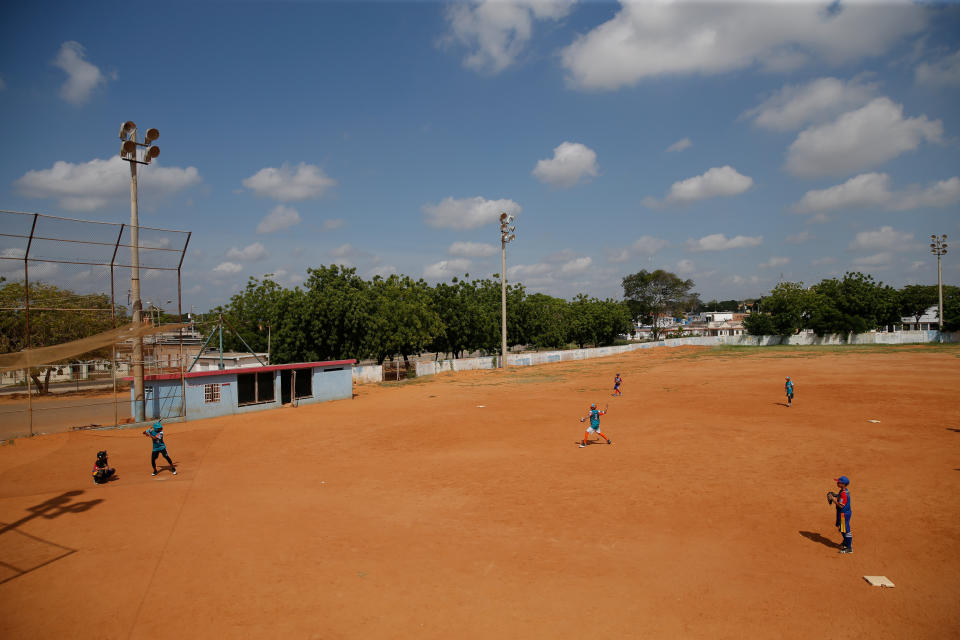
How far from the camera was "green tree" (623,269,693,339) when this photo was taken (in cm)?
12512

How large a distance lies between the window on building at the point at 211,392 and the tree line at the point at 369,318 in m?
5.87

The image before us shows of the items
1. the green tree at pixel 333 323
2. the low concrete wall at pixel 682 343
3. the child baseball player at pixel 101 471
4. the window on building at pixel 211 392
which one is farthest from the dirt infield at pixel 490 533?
the low concrete wall at pixel 682 343

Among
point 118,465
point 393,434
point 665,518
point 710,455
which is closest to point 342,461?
point 393,434

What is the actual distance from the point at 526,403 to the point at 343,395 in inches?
495

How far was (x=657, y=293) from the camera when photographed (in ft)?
413

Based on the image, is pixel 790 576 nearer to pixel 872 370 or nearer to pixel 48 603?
pixel 48 603

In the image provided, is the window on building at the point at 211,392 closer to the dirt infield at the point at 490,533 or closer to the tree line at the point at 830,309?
the dirt infield at the point at 490,533

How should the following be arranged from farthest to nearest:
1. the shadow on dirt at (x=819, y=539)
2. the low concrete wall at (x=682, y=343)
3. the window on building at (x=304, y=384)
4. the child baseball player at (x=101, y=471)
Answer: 1. the low concrete wall at (x=682, y=343)
2. the window on building at (x=304, y=384)
3. the child baseball player at (x=101, y=471)
4. the shadow on dirt at (x=819, y=539)

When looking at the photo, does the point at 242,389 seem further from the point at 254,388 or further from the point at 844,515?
the point at 844,515

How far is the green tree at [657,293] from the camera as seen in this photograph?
125 meters

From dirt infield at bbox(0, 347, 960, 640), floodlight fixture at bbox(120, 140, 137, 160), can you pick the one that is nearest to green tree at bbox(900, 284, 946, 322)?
dirt infield at bbox(0, 347, 960, 640)

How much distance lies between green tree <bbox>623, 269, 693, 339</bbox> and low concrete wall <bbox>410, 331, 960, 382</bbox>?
40.5m

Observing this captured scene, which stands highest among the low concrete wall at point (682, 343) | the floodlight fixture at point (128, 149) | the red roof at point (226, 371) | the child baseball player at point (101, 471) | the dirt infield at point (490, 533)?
the floodlight fixture at point (128, 149)

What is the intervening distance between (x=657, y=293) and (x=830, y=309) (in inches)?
1982
